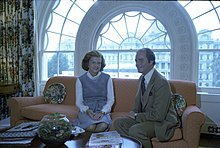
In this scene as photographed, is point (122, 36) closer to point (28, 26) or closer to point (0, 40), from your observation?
point (28, 26)

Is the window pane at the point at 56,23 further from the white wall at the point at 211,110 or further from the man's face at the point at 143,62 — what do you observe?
the white wall at the point at 211,110

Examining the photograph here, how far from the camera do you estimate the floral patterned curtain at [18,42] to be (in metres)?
3.75

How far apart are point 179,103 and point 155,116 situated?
56 cm

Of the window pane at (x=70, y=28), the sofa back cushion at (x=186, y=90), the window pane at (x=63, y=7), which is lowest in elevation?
the sofa back cushion at (x=186, y=90)

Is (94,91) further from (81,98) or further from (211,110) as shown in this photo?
(211,110)

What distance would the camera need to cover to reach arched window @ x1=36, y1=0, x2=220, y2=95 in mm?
3447

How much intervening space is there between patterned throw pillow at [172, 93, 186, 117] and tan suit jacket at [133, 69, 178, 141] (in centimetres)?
28

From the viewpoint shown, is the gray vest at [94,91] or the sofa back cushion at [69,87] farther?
the sofa back cushion at [69,87]

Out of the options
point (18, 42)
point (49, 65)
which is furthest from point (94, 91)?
point (49, 65)

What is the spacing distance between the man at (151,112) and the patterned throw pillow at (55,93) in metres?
1.15

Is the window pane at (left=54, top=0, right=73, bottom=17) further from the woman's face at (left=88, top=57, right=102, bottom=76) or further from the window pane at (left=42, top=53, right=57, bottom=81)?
the woman's face at (left=88, top=57, right=102, bottom=76)

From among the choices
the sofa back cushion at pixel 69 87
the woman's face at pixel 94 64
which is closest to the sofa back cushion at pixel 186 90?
the woman's face at pixel 94 64

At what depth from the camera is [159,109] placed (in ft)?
7.02

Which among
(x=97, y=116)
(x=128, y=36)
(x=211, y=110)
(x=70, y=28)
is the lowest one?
(x=211, y=110)
